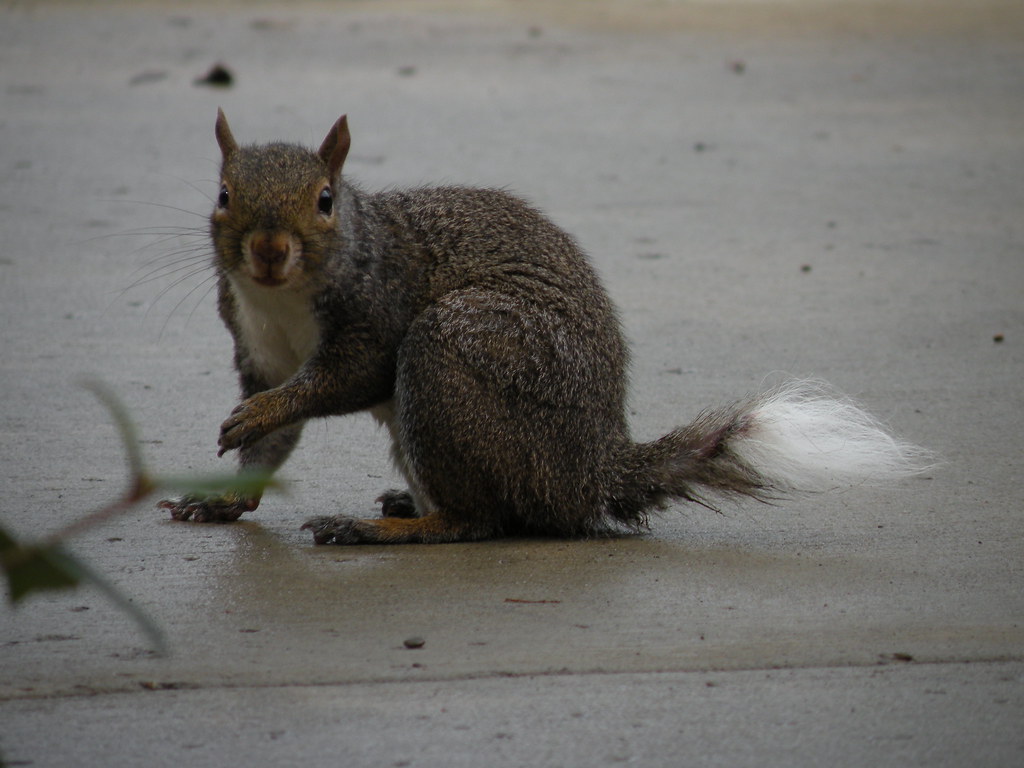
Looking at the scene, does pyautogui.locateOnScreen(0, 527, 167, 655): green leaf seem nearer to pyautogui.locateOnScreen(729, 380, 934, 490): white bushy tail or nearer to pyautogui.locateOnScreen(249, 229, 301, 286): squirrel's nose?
pyautogui.locateOnScreen(249, 229, 301, 286): squirrel's nose

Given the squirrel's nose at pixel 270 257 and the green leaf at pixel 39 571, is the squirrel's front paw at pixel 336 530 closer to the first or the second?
the squirrel's nose at pixel 270 257

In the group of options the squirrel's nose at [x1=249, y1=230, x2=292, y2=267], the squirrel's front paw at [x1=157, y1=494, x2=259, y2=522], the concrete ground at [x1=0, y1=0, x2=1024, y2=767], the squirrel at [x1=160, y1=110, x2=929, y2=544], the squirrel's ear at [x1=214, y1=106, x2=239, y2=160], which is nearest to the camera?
the concrete ground at [x1=0, y1=0, x2=1024, y2=767]

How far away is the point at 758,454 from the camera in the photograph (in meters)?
3.95

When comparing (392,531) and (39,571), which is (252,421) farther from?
(39,571)

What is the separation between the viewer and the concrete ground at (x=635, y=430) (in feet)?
9.53

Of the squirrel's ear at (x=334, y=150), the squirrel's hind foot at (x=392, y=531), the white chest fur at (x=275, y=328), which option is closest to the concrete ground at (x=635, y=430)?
the squirrel's hind foot at (x=392, y=531)

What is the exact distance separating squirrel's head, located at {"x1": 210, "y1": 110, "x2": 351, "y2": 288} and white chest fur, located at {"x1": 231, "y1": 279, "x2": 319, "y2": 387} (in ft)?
0.30

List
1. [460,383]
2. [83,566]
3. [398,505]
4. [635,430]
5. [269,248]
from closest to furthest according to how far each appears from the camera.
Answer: [83,566] → [269,248] → [460,383] → [398,505] → [635,430]

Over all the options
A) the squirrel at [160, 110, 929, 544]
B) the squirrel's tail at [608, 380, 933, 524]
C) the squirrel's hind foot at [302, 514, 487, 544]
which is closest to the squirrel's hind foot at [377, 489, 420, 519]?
the squirrel at [160, 110, 929, 544]

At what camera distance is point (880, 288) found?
6867 millimetres

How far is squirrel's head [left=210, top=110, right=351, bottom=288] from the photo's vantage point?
3.85 metres

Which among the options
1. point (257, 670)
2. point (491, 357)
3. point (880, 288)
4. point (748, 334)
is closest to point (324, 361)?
point (491, 357)

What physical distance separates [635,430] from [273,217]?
5.09 feet

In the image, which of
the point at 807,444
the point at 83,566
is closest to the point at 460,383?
the point at 807,444
